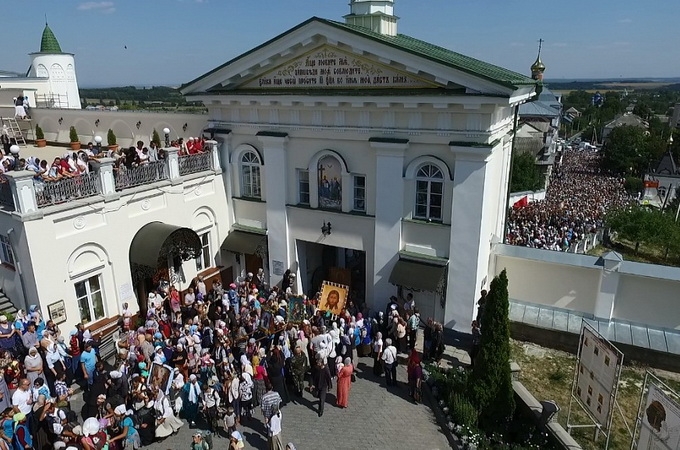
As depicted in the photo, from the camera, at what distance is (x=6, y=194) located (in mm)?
11633

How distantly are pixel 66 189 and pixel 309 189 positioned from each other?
6.76 m

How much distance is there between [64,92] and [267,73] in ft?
72.6

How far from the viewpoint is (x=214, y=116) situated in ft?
54.5

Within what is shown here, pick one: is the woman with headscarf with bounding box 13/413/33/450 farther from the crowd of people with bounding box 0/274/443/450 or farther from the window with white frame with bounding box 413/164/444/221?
the window with white frame with bounding box 413/164/444/221

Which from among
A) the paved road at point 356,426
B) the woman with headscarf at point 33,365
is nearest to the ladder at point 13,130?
the woman with headscarf at point 33,365

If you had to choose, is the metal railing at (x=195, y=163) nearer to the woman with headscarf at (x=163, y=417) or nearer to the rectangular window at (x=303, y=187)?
the rectangular window at (x=303, y=187)

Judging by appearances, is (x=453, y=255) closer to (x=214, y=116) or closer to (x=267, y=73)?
(x=267, y=73)

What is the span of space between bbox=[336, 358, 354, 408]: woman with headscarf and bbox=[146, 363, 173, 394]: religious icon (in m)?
3.63

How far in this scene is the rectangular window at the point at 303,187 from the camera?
1548 cm

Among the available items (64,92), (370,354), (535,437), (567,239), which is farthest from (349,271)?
(64,92)

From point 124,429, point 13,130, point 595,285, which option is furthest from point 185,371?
point 13,130

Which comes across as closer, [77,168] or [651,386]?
[651,386]

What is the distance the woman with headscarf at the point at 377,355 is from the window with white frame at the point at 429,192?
3.85m

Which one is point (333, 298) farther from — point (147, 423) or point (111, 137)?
point (111, 137)
